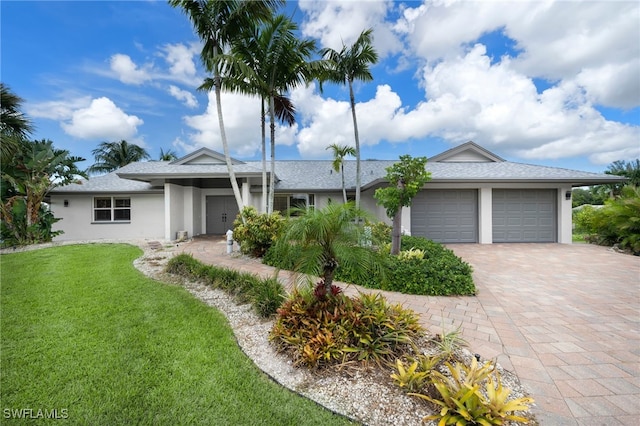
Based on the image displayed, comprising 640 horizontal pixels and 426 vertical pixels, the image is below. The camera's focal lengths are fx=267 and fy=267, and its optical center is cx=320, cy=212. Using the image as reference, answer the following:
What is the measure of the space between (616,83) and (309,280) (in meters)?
12.2

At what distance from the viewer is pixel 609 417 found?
7.47 feet

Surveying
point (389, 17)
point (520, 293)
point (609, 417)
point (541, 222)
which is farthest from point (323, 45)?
point (609, 417)

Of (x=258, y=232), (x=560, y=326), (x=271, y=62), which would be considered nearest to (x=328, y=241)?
(x=560, y=326)

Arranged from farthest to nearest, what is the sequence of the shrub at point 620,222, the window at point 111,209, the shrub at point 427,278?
1. the window at point 111,209
2. the shrub at point 620,222
3. the shrub at point 427,278

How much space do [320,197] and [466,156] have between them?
8201mm

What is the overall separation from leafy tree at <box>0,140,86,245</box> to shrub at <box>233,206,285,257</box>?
344 inches

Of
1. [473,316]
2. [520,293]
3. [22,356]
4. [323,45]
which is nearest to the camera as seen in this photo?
[22,356]

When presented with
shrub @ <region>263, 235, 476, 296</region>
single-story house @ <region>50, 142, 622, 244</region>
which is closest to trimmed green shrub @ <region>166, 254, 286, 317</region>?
shrub @ <region>263, 235, 476, 296</region>

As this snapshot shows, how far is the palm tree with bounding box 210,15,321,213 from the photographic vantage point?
905cm

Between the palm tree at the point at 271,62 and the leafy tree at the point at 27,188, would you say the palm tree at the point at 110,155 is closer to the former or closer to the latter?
the leafy tree at the point at 27,188

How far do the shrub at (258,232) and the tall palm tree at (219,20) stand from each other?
15.2ft

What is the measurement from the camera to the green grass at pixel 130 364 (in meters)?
2.36

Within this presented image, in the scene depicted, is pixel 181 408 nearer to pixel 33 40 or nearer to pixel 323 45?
pixel 33 40

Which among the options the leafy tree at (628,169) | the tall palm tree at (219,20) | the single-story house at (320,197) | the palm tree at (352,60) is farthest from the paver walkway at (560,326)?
the leafy tree at (628,169)
